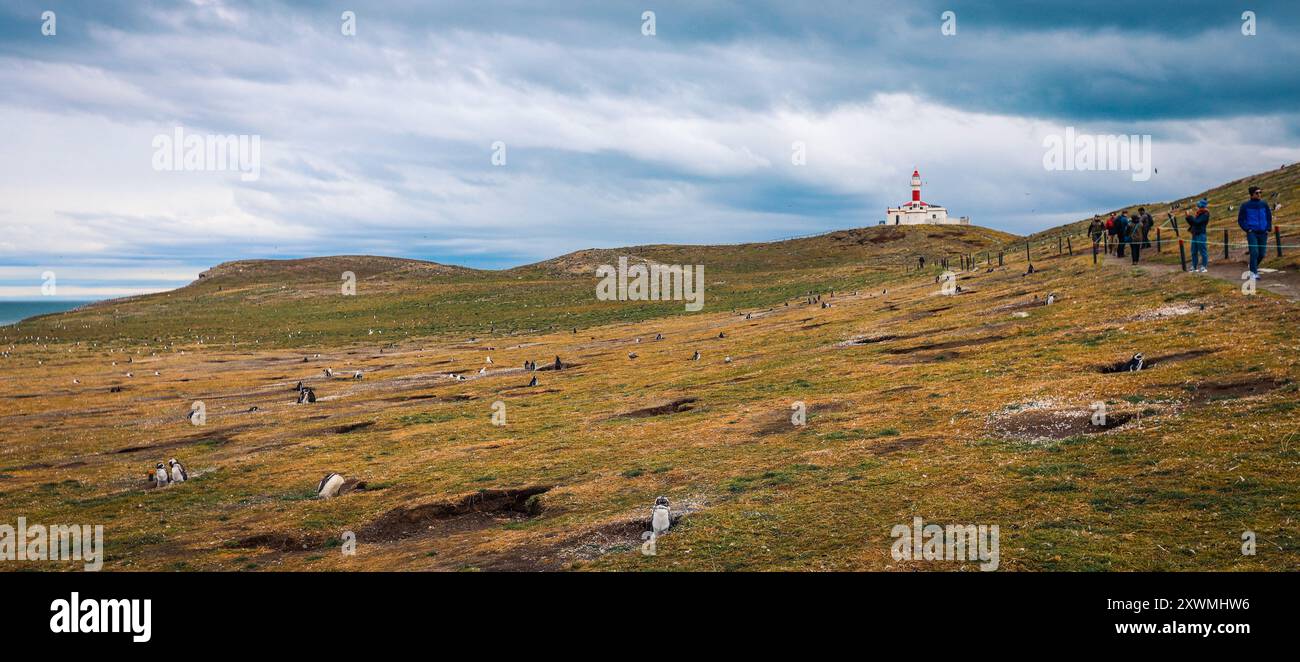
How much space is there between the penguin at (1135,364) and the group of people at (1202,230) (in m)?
8.43

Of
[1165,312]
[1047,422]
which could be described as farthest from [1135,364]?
[1165,312]

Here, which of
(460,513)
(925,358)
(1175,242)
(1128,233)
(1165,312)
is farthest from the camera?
(1128,233)

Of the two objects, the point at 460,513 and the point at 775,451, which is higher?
the point at 775,451

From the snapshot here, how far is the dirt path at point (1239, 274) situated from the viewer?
3647 cm

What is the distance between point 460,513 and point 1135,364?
25.9m

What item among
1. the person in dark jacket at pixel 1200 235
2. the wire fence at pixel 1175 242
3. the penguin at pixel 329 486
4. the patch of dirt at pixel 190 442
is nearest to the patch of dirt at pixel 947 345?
the person in dark jacket at pixel 1200 235

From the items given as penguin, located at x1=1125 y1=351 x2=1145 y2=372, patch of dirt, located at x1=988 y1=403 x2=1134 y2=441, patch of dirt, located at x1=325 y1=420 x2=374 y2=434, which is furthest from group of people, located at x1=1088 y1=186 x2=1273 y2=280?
patch of dirt, located at x1=325 y1=420 x2=374 y2=434

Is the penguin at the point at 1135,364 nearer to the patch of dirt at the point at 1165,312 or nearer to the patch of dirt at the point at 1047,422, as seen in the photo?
the patch of dirt at the point at 1047,422

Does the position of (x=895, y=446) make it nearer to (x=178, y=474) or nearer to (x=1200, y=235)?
(x=1200, y=235)

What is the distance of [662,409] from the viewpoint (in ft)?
142

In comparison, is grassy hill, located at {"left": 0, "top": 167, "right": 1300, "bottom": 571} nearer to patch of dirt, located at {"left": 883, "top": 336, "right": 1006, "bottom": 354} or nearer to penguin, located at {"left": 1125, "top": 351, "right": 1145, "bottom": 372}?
penguin, located at {"left": 1125, "top": 351, "right": 1145, "bottom": 372}
